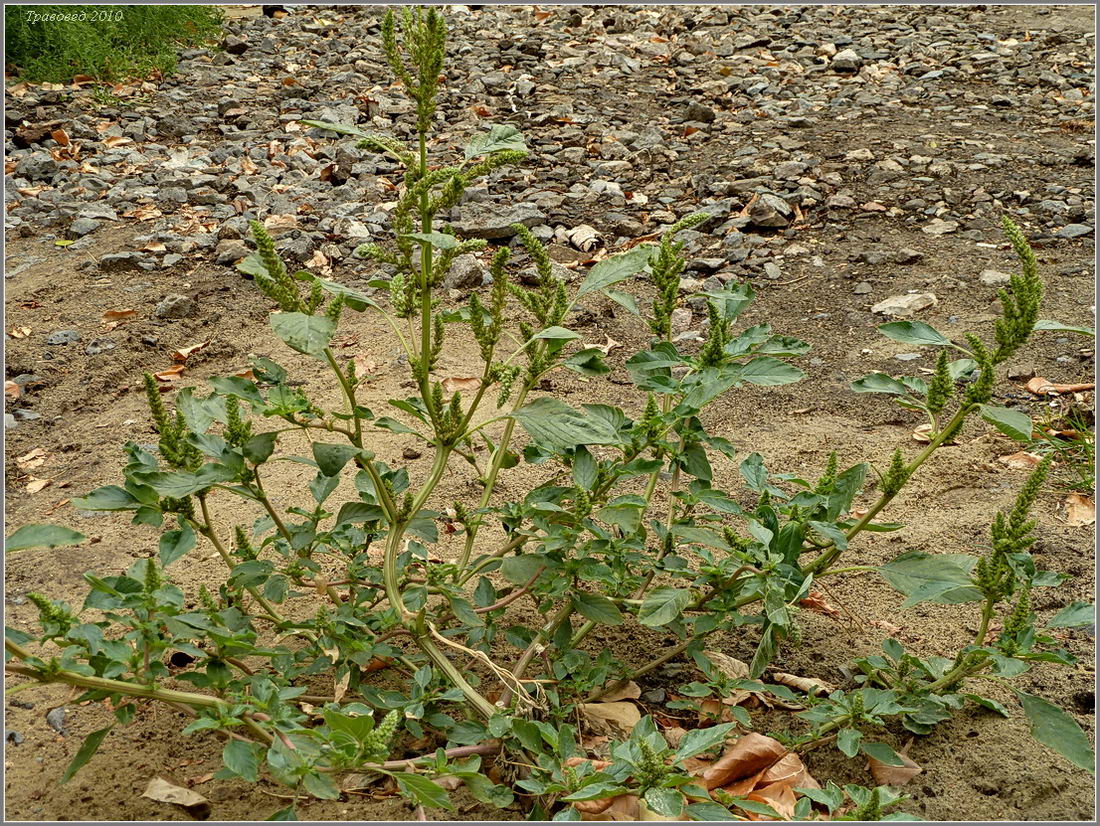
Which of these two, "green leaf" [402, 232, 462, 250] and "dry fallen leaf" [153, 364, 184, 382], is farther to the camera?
"dry fallen leaf" [153, 364, 184, 382]

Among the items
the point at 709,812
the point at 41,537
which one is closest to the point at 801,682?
the point at 709,812

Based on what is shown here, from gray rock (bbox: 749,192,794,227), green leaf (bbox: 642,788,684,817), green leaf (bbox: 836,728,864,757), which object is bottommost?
green leaf (bbox: 836,728,864,757)

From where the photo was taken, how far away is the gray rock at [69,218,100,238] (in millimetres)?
4480

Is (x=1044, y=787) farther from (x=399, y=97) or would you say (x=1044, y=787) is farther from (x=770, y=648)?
(x=399, y=97)

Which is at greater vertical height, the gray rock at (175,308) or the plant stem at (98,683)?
the plant stem at (98,683)

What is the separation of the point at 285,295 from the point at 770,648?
1.09 m

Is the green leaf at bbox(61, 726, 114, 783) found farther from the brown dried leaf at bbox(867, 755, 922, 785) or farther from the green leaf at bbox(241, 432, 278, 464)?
the brown dried leaf at bbox(867, 755, 922, 785)

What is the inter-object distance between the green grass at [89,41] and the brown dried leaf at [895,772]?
5.93 meters

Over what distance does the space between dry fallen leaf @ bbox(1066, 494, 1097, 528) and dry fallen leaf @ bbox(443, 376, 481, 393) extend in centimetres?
187

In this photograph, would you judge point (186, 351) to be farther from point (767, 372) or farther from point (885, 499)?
point (885, 499)

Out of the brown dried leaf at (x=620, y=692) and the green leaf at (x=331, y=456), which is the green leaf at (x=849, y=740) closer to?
the brown dried leaf at (x=620, y=692)

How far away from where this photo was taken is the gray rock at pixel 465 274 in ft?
12.9

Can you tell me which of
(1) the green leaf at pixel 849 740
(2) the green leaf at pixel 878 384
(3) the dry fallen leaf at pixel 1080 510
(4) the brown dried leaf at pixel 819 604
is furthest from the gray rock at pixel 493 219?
(1) the green leaf at pixel 849 740

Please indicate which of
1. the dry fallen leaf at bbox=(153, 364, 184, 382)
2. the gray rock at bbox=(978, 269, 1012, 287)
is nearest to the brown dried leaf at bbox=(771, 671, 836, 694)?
the gray rock at bbox=(978, 269, 1012, 287)
